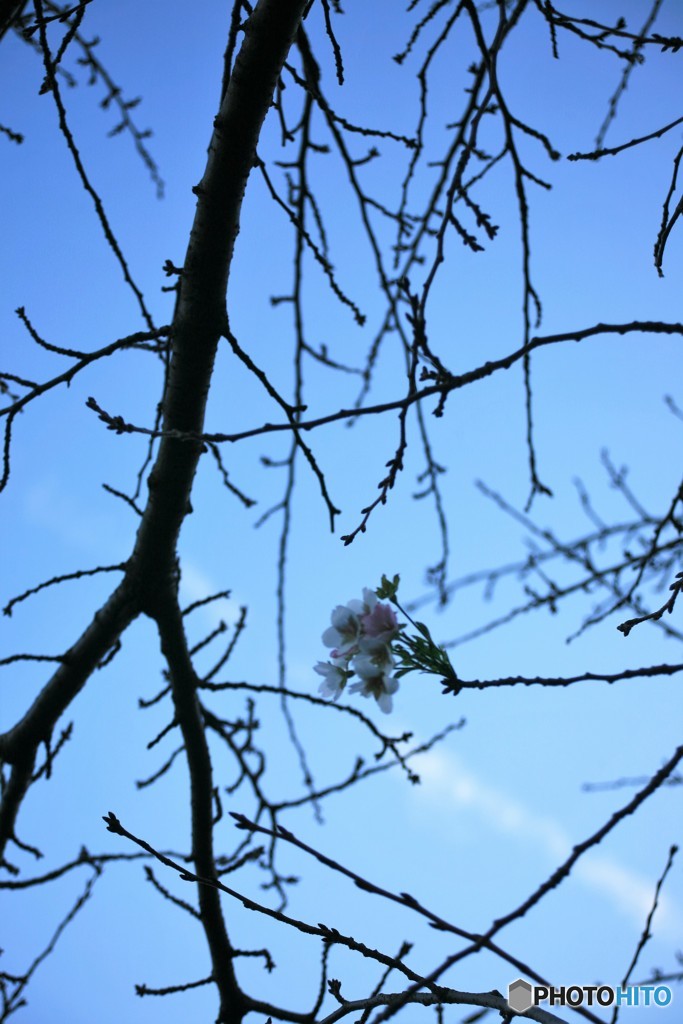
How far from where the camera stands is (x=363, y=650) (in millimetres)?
1213

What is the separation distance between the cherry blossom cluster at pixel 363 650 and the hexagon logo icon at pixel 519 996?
43 centimetres

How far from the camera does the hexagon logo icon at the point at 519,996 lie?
3.32 feet

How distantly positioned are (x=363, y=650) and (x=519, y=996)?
580 millimetres

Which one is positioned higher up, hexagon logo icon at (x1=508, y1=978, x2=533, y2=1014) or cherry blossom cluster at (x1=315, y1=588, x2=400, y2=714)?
cherry blossom cluster at (x1=315, y1=588, x2=400, y2=714)

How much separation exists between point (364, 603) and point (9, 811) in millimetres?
1459

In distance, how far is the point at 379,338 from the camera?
248 centimetres

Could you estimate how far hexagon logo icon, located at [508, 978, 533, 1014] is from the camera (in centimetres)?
101

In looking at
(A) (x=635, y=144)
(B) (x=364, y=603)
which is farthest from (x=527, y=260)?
(B) (x=364, y=603)

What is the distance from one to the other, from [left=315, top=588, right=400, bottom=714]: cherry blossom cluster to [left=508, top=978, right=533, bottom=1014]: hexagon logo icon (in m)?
0.43

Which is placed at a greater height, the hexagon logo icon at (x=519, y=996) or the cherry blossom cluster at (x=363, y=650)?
the cherry blossom cluster at (x=363, y=650)

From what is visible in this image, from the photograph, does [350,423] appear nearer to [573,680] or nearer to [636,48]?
[636,48]

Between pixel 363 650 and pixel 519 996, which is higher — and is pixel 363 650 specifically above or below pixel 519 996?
above

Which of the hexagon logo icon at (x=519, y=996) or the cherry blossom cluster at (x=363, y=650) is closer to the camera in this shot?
the hexagon logo icon at (x=519, y=996)

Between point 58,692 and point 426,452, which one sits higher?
Result: point 426,452
